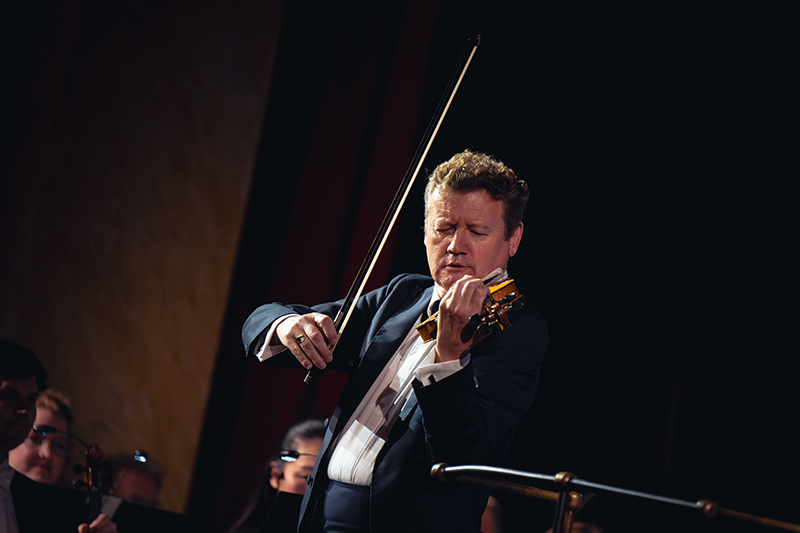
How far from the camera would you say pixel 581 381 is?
2.66m

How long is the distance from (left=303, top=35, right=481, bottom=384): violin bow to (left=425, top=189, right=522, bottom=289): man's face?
0.11 metres

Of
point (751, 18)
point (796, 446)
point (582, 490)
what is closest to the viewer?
point (582, 490)

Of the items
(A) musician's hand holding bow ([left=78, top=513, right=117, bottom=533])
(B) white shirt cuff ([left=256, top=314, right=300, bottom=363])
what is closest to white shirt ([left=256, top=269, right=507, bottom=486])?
(B) white shirt cuff ([left=256, top=314, right=300, bottom=363])

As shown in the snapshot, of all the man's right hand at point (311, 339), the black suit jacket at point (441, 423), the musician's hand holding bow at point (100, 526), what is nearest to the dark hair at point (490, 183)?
the black suit jacket at point (441, 423)

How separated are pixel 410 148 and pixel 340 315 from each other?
6.20 feet

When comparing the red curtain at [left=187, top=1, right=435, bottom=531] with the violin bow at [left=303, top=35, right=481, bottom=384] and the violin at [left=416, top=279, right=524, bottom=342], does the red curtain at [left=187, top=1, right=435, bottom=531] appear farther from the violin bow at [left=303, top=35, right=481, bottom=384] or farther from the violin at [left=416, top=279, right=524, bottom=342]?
the violin at [left=416, top=279, right=524, bottom=342]

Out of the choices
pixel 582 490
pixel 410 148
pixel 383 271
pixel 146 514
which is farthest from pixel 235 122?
pixel 582 490

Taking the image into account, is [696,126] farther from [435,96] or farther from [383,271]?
[383,271]

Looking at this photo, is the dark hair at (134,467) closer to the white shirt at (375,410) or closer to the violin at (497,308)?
the white shirt at (375,410)

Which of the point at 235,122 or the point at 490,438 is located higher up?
the point at 235,122

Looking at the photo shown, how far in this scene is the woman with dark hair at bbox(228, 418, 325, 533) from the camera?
2.84m

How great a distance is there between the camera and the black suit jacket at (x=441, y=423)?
4.57ft

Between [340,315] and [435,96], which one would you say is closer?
[340,315]

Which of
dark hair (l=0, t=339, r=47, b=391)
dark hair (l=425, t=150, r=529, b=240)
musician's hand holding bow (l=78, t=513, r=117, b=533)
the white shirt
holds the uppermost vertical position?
dark hair (l=425, t=150, r=529, b=240)
